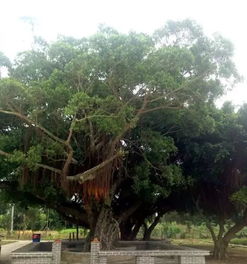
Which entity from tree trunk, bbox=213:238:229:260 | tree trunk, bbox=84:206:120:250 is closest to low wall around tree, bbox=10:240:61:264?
tree trunk, bbox=84:206:120:250

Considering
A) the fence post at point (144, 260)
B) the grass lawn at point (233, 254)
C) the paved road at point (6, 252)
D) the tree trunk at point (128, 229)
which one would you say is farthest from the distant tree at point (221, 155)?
the paved road at point (6, 252)

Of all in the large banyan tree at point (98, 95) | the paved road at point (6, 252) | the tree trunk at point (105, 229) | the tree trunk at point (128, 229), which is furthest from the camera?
the tree trunk at point (128, 229)

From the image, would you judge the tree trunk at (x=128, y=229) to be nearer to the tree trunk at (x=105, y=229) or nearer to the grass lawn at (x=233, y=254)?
the grass lawn at (x=233, y=254)

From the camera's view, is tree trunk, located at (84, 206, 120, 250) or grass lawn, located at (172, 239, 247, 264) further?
grass lawn, located at (172, 239, 247, 264)

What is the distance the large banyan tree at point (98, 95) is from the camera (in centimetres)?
1081

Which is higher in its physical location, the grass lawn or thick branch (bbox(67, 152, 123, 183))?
thick branch (bbox(67, 152, 123, 183))

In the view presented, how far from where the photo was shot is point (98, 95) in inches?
467

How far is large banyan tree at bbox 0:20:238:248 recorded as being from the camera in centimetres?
1081

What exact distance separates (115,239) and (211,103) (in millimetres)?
6350

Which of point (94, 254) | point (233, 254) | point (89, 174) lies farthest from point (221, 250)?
point (89, 174)

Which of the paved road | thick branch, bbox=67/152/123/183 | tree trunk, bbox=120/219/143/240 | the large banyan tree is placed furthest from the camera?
tree trunk, bbox=120/219/143/240

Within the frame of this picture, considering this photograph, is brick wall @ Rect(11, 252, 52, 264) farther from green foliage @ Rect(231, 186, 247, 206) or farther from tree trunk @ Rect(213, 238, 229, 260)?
tree trunk @ Rect(213, 238, 229, 260)

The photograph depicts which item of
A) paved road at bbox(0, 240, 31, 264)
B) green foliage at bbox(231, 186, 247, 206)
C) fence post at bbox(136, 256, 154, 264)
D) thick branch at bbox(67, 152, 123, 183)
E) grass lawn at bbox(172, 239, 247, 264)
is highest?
thick branch at bbox(67, 152, 123, 183)

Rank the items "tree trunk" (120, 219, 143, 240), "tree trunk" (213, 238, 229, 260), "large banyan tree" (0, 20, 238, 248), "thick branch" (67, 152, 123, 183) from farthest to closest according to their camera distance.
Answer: "tree trunk" (120, 219, 143, 240)
"tree trunk" (213, 238, 229, 260)
"thick branch" (67, 152, 123, 183)
"large banyan tree" (0, 20, 238, 248)
